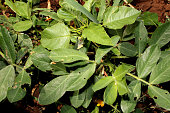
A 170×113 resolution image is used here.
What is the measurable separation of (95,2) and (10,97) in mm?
1063

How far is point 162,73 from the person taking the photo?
1186 millimetres

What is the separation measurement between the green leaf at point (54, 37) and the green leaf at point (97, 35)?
0.20 meters

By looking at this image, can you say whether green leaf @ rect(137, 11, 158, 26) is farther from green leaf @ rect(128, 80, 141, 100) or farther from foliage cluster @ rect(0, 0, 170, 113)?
green leaf @ rect(128, 80, 141, 100)

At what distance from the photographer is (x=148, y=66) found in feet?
4.07

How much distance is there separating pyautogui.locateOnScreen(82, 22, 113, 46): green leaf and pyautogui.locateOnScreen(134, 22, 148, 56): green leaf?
0.33 m

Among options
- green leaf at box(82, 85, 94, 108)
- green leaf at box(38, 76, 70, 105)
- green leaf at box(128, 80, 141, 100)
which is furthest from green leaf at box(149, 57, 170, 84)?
green leaf at box(38, 76, 70, 105)

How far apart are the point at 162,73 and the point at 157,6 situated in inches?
38.2

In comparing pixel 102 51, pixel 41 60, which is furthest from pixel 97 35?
pixel 41 60

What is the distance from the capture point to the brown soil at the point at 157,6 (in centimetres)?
180

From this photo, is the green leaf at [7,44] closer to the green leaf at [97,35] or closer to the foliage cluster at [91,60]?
the foliage cluster at [91,60]

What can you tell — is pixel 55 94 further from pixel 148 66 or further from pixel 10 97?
pixel 148 66

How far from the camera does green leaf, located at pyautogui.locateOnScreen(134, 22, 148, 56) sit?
134cm

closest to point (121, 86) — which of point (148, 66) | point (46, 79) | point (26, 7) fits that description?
point (148, 66)

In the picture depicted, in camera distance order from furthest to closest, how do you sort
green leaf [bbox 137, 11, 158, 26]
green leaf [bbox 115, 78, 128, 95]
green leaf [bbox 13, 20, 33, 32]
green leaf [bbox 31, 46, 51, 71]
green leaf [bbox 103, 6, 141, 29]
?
green leaf [bbox 13, 20, 33, 32] → green leaf [bbox 137, 11, 158, 26] → green leaf [bbox 31, 46, 51, 71] → green leaf [bbox 103, 6, 141, 29] → green leaf [bbox 115, 78, 128, 95]
